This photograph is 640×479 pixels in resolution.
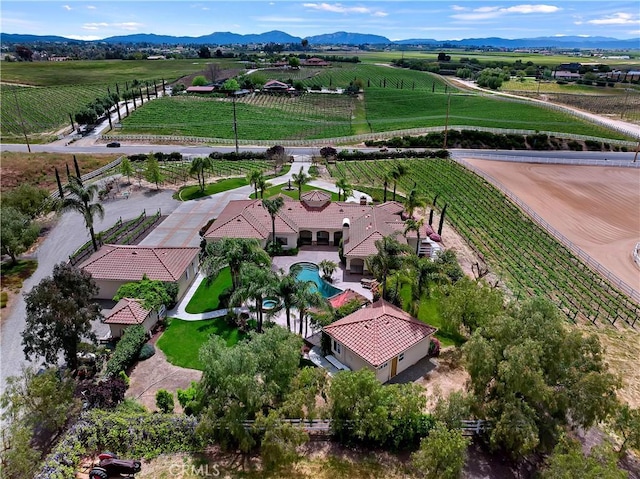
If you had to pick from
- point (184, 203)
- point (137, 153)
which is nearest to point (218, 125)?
point (137, 153)

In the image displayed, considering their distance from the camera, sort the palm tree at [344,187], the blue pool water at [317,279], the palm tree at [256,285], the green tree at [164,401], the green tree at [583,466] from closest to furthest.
Answer: the green tree at [583,466] < the green tree at [164,401] < the palm tree at [256,285] < the blue pool water at [317,279] < the palm tree at [344,187]

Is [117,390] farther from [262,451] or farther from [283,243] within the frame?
[283,243]

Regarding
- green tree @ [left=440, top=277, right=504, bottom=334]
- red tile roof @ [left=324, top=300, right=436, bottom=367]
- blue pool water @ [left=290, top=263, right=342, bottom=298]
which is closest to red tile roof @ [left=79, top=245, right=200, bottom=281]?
blue pool water @ [left=290, top=263, right=342, bottom=298]

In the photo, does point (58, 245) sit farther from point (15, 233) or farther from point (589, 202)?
point (589, 202)

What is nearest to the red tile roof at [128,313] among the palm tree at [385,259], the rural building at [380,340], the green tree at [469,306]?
the rural building at [380,340]

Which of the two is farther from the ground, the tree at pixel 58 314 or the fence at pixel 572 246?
the tree at pixel 58 314

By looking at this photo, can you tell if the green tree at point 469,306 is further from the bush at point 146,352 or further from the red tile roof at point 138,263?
the red tile roof at point 138,263

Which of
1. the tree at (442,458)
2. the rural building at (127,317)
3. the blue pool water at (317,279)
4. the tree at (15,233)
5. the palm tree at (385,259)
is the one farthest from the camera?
the tree at (15,233)
